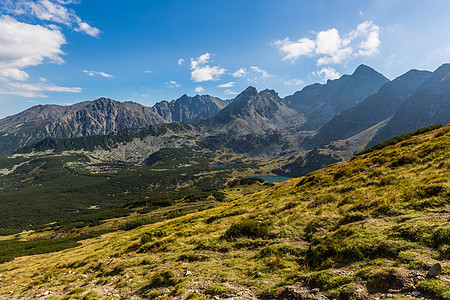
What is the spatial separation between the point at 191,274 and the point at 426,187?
20.0 metres

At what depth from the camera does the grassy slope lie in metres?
9.19

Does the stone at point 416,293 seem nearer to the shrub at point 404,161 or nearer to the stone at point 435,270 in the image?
the stone at point 435,270

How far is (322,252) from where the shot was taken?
486 inches

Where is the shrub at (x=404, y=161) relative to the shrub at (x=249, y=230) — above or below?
above

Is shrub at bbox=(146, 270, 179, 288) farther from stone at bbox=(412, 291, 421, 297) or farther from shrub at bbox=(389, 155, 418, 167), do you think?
shrub at bbox=(389, 155, 418, 167)

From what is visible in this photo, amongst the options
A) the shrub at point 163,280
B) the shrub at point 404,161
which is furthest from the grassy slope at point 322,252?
the shrub at point 404,161

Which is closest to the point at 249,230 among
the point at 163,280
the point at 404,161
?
the point at 163,280

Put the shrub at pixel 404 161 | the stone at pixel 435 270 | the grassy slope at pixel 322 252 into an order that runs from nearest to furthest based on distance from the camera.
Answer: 1. the stone at pixel 435 270
2. the grassy slope at pixel 322 252
3. the shrub at pixel 404 161

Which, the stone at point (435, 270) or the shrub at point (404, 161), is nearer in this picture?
the stone at point (435, 270)

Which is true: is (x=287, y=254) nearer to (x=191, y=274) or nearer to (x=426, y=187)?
(x=191, y=274)

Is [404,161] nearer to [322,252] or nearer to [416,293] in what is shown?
[322,252]

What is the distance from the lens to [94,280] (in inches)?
752

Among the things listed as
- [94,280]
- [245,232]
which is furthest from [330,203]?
[94,280]

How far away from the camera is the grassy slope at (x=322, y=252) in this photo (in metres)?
9.19
